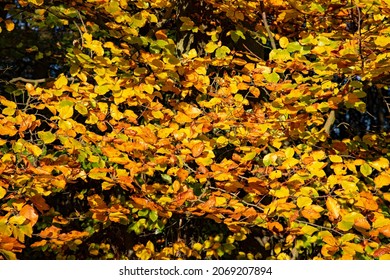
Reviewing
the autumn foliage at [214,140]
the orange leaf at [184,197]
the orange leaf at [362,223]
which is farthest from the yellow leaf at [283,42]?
the orange leaf at [362,223]

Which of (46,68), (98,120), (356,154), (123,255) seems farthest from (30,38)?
(356,154)

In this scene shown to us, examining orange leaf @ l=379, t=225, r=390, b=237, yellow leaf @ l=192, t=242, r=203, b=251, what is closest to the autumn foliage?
orange leaf @ l=379, t=225, r=390, b=237

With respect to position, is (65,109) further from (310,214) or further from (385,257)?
(385,257)

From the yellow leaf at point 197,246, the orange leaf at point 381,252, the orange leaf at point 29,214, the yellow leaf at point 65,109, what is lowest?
the yellow leaf at point 197,246

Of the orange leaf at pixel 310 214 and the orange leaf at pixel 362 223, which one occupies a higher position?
the orange leaf at pixel 362 223

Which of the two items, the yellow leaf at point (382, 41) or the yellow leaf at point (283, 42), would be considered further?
the yellow leaf at point (283, 42)

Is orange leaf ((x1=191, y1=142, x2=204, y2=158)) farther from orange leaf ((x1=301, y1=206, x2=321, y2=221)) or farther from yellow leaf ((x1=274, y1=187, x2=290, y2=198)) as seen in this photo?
orange leaf ((x1=301, y1=206, x2=321, y2=221))

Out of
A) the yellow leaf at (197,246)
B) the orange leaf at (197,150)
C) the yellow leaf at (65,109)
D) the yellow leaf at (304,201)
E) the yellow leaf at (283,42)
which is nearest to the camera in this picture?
the yellow leaf at (304,201)

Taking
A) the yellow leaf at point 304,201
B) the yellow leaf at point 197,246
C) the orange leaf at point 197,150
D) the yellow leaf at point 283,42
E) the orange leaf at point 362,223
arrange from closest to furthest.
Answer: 1. the orange leaf at point 362,223
2. the yellow leaf at point 304,201
3. the orange leaf at point 197,150
4. the yellow leaf at point 283,42
5. the yellow leaf at point 197,246

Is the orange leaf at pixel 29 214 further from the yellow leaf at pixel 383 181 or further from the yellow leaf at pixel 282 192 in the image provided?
the yellow leaf at pixel 383 181

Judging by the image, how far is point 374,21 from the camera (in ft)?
12.0

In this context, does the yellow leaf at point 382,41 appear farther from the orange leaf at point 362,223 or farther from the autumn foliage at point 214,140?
the orange leaf at point 362,223
